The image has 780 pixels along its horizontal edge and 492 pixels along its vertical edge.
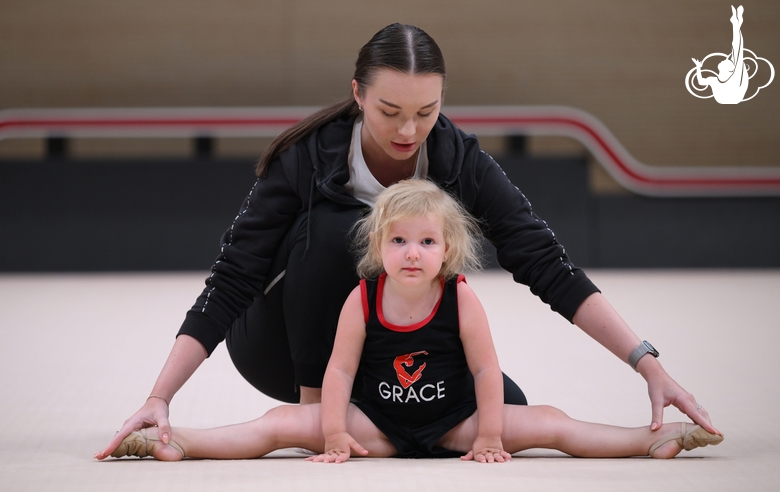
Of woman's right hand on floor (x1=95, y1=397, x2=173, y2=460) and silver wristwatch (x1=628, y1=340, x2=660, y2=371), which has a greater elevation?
Result: silver wristwatch (x1=628, y1=340, x2=660, y2=371)

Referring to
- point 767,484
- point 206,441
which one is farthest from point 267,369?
point 767,484

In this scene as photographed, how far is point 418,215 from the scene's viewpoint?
1.62m

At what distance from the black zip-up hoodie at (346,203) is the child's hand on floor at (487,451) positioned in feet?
0.96

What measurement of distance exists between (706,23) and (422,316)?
20.1 ft

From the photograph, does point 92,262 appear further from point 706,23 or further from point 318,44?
point 706,23

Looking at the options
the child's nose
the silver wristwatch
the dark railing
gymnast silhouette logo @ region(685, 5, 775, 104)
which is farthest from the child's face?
gymnast silhouette logo @ region(685, 5, 775, 104)

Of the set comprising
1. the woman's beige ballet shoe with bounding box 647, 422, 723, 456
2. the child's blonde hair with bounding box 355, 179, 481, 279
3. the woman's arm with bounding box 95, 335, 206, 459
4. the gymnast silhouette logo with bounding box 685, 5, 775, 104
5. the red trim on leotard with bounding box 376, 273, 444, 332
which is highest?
the gymnast silhouette logo with bounding box 685, 5, 775, 104

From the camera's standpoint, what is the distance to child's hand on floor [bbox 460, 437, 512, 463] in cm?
157

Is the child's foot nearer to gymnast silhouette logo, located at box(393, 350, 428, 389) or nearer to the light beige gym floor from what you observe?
the light beige gym floor

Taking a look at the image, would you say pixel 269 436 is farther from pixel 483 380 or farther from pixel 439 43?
pixel 439 43

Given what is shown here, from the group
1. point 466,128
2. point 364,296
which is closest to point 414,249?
point 364,296

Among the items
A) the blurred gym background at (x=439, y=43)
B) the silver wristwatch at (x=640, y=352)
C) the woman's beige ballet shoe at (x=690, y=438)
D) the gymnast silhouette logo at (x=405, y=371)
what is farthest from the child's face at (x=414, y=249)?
the blurred gym background at (x=439, y=43)

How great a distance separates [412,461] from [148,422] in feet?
1.48

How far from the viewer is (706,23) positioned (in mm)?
7008
